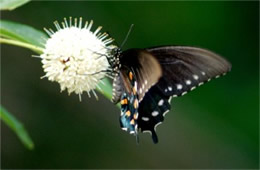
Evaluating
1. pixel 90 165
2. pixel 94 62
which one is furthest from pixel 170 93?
pixel 90 165

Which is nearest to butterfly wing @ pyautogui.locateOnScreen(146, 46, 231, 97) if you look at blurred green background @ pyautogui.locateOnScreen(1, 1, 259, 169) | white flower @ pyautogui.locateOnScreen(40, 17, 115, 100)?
white flower @ pyautogui.locateOnScreen(40, 17, 115, 100)

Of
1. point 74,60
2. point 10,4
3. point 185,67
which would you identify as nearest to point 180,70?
point 185,67

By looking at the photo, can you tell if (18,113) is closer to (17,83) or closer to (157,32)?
(17,83)

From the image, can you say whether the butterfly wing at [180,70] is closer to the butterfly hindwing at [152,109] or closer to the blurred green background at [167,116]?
the butterfly hindwing at [152,109]

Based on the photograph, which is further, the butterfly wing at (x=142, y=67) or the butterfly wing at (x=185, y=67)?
the butterfly wing at (x=185, y=67)

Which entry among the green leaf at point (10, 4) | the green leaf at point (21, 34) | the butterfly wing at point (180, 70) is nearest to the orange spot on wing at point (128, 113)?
the butterfly wing at point (180, 70)

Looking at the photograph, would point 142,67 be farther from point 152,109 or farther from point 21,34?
point 21,34
